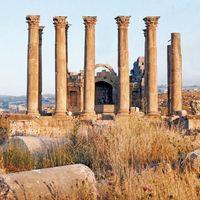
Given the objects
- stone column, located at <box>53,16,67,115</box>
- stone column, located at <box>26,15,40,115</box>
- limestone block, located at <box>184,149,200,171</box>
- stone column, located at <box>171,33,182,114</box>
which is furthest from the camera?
stone column, located at <box>171,33,182,114</box>

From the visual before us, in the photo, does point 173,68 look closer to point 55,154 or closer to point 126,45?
point 126,45

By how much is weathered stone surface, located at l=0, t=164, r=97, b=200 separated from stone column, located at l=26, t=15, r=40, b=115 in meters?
30.4

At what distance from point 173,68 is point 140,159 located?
2858 cm

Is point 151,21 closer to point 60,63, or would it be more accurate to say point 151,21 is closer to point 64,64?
point 64,64

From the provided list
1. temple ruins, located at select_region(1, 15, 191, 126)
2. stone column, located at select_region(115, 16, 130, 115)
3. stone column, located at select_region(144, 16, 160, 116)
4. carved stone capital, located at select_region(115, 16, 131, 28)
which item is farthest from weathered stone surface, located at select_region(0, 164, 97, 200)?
carved stone capital, located at select_region(115, 16, 131, 28)

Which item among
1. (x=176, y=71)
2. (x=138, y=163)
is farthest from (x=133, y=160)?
(x=176, y=71)

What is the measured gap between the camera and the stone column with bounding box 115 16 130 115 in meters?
38.8

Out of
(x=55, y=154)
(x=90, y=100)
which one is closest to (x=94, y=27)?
(x=90, y=100)

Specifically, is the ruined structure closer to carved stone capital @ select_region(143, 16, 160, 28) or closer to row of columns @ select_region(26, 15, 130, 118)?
carved stone capital @ select_region(143, 16, 160, 28)

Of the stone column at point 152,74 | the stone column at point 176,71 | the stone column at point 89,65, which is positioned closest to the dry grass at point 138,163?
the stone column at point 89,65

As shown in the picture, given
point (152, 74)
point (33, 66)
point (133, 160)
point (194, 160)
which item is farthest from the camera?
point (152, 74)

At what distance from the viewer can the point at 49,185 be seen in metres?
7.36

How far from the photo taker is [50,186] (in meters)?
7.36

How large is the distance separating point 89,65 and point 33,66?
4.55 meters
